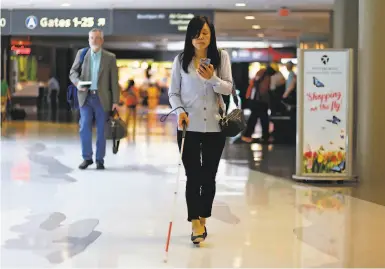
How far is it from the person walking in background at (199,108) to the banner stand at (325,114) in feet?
10.8

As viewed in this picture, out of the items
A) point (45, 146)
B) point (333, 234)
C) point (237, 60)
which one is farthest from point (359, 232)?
point (237, 60)

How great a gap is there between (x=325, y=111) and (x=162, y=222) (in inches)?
122

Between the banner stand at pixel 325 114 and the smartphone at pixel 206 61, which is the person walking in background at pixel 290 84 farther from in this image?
the smartphone at pixel 206 61

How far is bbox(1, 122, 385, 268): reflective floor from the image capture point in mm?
5012

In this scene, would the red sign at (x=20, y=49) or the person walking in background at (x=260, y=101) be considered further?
the red sign at (x=20, y=49)

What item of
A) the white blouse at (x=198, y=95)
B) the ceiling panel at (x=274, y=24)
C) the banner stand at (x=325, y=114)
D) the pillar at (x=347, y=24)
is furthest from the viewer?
the ceiling panel at (x=274, y=24)

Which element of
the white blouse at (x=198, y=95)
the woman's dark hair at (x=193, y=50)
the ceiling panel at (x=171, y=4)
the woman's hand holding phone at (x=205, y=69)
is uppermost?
the ceiling panel at (x=171, y=4)

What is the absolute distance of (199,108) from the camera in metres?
5.28

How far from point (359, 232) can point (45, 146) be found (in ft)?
28.1

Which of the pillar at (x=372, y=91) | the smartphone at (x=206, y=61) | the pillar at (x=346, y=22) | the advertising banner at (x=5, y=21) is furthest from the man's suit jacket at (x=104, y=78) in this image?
the advertising banner at (x=5, y=21)

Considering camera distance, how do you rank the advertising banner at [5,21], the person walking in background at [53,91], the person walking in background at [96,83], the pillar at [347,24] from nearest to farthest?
1. the person walking in background at [96,83]
2. the pillar at [347,24]
3. the advertising banner at [5,21]
4. the person walking in background at [53,91]

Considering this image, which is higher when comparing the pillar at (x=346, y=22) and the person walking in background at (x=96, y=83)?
the pillar at (x=346, y=22)

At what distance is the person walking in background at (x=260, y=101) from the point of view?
1493 centimetres

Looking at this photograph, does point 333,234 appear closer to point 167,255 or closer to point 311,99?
point 167,255
